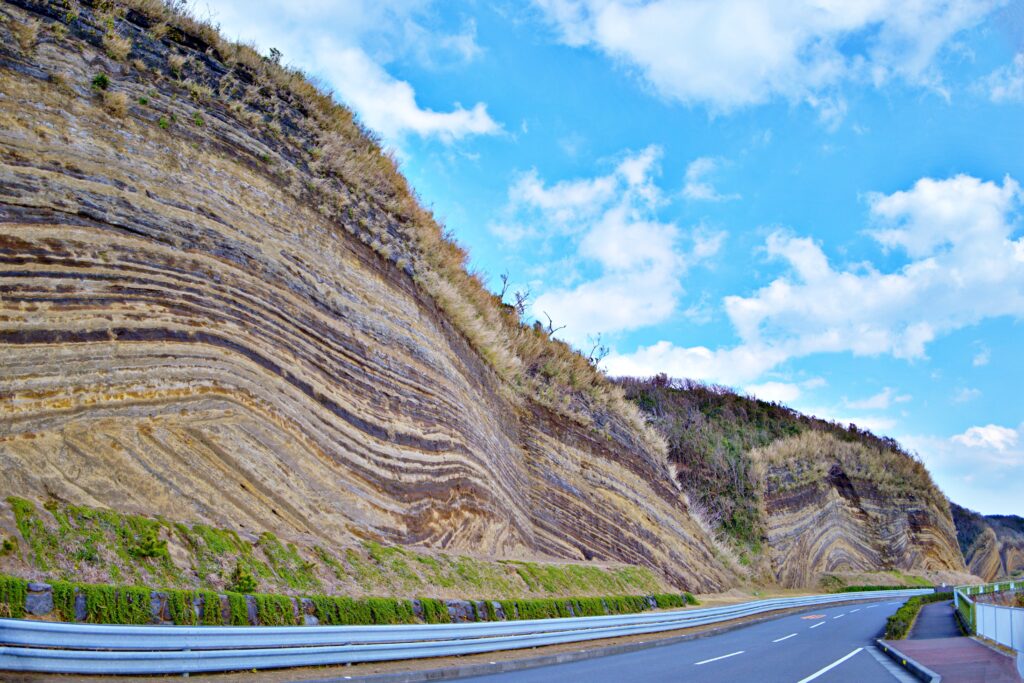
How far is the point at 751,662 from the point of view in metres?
12.7

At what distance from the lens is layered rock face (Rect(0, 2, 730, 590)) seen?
10.2 m

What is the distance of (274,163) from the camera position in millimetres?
16297

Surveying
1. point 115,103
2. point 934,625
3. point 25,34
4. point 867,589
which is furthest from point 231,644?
point 867,589

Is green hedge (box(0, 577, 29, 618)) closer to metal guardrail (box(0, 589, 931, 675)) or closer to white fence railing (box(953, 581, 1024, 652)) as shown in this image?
metal guardrail (box(0, 589, 931, 675))

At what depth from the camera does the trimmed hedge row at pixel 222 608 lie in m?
7.39

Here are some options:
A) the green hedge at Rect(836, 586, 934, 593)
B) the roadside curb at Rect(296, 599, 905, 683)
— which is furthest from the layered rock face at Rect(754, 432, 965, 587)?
the roadside curb at Rect(296, 599, 905, 683)

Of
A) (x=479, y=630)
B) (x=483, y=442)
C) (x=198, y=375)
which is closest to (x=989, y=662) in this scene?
(x=479, y=630)

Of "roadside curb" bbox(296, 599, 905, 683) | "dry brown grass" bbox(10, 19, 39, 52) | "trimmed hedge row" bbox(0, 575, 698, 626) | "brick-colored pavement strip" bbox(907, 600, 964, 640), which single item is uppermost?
"dry brown grass" bbox(10, 19, 39, 52)

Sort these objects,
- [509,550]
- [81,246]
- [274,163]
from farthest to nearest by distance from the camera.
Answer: [509,550], [274,163], [81,246]

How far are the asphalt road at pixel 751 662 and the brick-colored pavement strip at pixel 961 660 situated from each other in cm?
61

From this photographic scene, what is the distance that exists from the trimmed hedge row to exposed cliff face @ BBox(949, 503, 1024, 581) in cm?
6996

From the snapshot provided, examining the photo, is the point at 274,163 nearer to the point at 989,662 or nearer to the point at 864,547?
the point at 989,662

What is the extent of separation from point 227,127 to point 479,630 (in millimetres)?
11081

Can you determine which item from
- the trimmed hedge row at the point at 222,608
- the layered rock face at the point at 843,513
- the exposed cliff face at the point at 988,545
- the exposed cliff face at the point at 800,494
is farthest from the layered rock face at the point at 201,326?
the exposed cliff face at the point at 988,545
